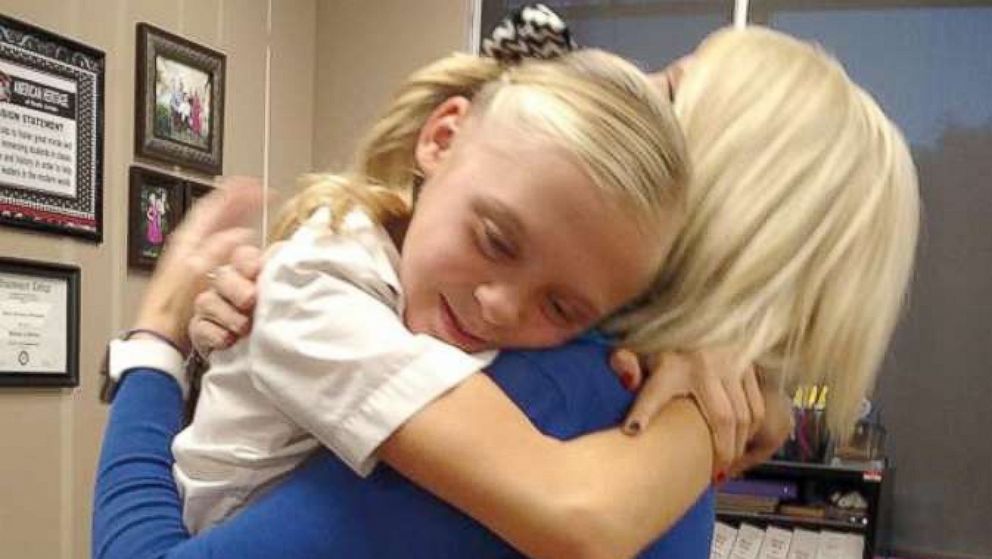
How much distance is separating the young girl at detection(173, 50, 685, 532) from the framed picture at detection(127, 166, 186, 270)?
2387mm

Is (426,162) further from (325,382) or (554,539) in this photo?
(554,539)

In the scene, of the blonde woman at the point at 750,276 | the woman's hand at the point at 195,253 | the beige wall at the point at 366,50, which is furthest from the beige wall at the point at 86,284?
the blonde woman at the point at 750,276

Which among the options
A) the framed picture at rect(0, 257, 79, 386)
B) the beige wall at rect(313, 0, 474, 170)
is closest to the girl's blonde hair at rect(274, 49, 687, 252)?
the framed picture at rect(0, 257, 79, 386)

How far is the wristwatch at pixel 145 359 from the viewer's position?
1.04 metres

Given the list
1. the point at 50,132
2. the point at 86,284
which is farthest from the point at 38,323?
the point at 50,132

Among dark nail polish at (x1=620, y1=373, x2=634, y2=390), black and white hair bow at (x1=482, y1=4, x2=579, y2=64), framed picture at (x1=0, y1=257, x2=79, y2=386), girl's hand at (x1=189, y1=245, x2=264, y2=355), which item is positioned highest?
black and white hair bow at (x1=482, y1=4, x2=579, y2=64)

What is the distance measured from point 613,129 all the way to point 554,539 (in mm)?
282

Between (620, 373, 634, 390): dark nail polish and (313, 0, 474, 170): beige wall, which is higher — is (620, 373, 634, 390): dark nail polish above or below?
below

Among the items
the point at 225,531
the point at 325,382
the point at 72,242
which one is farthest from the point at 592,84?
the point at 72,242

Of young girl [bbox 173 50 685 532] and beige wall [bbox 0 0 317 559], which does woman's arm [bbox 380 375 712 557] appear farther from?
beige wall [bbox 0 0 317 559]

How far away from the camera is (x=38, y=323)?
288 centimetres

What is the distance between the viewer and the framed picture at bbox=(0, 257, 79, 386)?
280 centimetres

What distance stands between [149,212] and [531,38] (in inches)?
97.6

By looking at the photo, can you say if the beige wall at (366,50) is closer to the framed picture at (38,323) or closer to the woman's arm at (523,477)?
the framed picture at (38,323)
